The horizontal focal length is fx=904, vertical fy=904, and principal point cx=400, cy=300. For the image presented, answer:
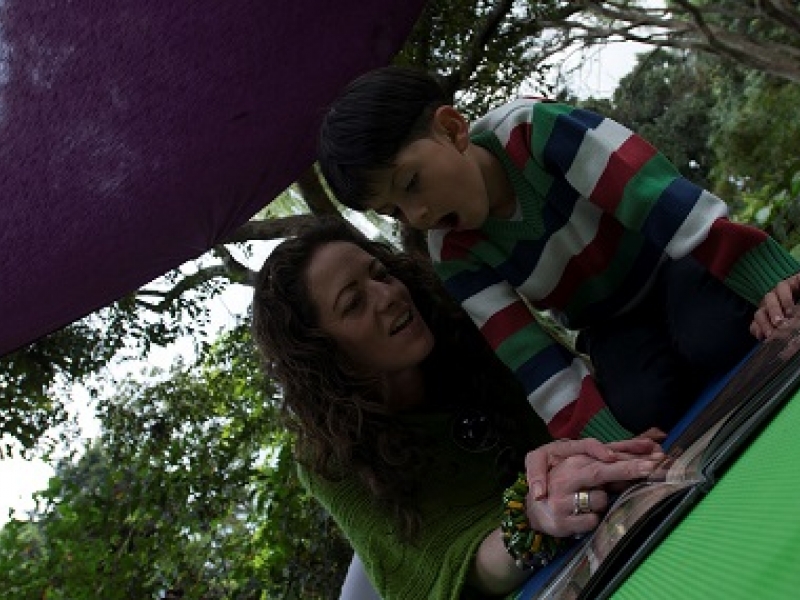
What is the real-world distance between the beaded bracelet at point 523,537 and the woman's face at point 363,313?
0.30 metres

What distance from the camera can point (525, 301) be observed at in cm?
122

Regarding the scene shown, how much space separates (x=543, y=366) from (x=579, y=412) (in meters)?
0.08

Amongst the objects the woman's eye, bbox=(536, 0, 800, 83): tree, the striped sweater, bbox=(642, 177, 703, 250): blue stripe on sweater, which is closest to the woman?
the woman's eye

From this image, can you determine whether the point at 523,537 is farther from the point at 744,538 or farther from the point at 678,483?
the point at 744,538

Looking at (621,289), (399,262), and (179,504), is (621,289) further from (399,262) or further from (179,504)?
(179,504)

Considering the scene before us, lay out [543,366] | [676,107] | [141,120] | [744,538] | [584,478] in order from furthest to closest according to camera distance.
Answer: [676,107], [141,120], [543,366], [584,478], [744,538]

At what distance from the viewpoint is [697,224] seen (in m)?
0.96

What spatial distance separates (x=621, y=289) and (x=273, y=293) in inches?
18.1

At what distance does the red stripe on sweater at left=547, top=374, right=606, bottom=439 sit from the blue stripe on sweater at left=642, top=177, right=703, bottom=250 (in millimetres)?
206

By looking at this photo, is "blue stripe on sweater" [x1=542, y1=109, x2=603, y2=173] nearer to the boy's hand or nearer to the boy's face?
the boy's face

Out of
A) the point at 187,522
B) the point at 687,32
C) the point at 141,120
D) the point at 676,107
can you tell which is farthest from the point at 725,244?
the point at 676,107

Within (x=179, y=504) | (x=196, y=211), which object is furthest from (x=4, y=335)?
(x=179, y=504)

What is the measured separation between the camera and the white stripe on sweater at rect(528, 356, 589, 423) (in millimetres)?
1107

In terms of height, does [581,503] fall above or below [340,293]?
below
